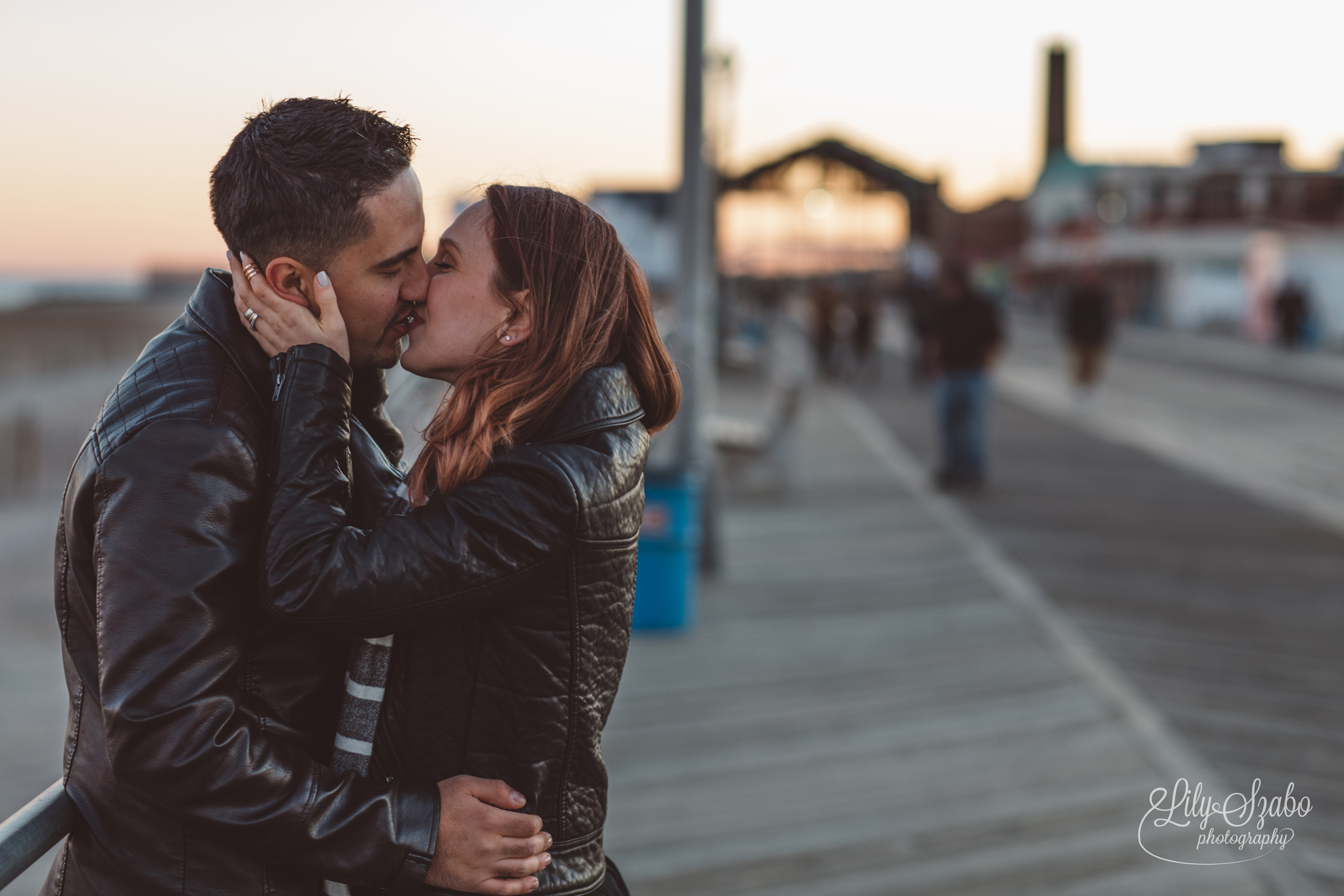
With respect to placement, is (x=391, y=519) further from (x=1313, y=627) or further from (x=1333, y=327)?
(x=1333, y=327)

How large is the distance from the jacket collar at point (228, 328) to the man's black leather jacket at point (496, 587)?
6 centimetres

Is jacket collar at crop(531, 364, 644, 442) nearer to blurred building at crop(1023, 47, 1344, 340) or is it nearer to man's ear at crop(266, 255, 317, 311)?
man's ear at crop(266, 255, 317, 311)

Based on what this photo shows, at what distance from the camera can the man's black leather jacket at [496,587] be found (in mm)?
1419

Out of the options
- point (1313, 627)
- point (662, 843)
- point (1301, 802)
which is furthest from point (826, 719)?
point (1313, 627)

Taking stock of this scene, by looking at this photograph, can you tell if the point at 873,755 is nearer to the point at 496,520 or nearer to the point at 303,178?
the point at 496,520

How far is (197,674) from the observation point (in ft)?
4.40

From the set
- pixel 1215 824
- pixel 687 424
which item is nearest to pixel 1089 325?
pixel 687 424

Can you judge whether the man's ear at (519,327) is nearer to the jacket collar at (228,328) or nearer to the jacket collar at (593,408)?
the jacket collar at (593,408)

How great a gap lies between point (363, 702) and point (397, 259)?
58 cm

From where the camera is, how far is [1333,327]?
37.2 metres

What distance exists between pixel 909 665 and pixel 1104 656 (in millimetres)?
991

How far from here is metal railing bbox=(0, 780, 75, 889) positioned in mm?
1359

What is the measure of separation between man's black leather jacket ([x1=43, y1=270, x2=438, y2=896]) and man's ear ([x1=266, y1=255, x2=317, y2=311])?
7 centimetres

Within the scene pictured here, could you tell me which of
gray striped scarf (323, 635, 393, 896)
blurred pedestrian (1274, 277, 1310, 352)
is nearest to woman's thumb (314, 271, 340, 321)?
gray striped scarf (323, 635, 393, 896)
